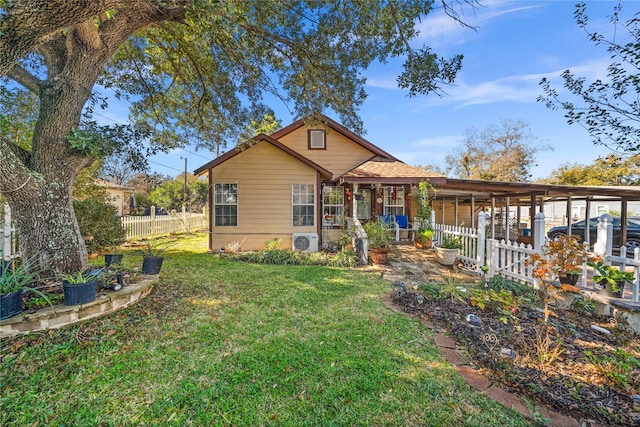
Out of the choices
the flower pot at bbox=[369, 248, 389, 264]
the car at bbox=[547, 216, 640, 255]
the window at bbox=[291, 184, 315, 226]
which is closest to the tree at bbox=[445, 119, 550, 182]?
the car at bbox=[547, 216, 640, 255]

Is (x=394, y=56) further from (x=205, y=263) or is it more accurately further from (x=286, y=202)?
(x=205, y=263)

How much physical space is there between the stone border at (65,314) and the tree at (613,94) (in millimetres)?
7764

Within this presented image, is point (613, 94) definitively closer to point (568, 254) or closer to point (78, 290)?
point (568, 254)

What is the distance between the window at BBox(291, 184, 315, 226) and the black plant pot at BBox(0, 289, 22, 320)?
294 inches

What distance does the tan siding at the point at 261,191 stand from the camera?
9703 mm

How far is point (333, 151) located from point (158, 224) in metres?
10.4

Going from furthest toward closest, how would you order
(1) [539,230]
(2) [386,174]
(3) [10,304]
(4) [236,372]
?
(2) [386,174] < (1) [539,230] < (3) [10,304] < (4) [236,372]

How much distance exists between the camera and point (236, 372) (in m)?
2.61

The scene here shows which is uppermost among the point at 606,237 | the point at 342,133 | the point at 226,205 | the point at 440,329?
the point at 342,133

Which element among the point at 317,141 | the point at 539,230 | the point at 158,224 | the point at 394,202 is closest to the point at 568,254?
the point at 539,230

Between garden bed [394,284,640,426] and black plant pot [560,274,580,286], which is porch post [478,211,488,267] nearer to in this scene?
black plant pot [560,274,580,286]

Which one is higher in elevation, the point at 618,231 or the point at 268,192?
the point at 268,192

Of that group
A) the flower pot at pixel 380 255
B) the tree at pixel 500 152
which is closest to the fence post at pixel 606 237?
the flower pot at pixel 380 255

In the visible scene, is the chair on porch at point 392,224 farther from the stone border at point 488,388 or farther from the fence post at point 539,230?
the stone border at point 488,388
